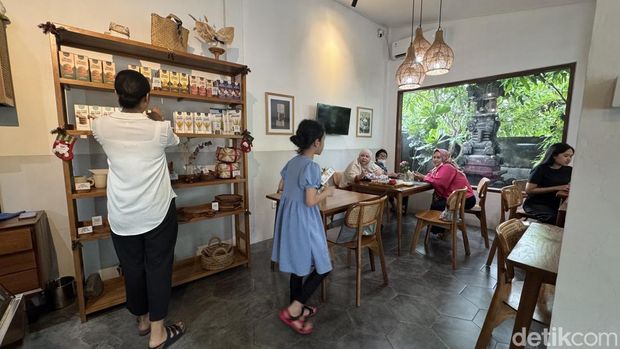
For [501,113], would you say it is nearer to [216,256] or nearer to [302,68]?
[302,68]

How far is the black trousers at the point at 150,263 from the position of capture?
1.61 metres

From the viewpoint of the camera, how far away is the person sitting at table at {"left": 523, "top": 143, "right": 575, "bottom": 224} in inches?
112

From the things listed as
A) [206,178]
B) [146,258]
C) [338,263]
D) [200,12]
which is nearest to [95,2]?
[200,12]

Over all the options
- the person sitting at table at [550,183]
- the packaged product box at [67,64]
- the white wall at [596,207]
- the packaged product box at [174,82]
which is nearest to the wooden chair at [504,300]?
the white wall at [596,207]

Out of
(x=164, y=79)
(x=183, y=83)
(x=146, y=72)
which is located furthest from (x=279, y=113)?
(x=146, y=72)

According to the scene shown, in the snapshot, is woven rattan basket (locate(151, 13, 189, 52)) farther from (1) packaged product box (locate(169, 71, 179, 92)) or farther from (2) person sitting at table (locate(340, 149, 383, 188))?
(2) person sitting at table (locate(340, 149, 383, 188))

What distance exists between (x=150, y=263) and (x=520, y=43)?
5.04m

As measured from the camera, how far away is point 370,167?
4.19 meters

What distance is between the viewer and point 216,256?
2.59 metres

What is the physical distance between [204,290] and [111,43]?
7.13ft

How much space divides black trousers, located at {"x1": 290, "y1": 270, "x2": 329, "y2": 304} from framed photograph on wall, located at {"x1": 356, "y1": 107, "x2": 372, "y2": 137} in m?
3.38

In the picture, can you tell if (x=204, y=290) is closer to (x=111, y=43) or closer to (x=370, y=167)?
(x=111, y=43)

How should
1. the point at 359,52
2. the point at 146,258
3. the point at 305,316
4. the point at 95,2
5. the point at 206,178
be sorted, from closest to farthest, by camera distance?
the point at 146,258 < the point at 305,316 < the point at 95,2 < the point at 206,178 < the point at 359,52

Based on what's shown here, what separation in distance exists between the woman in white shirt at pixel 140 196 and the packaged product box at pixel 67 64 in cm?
64
